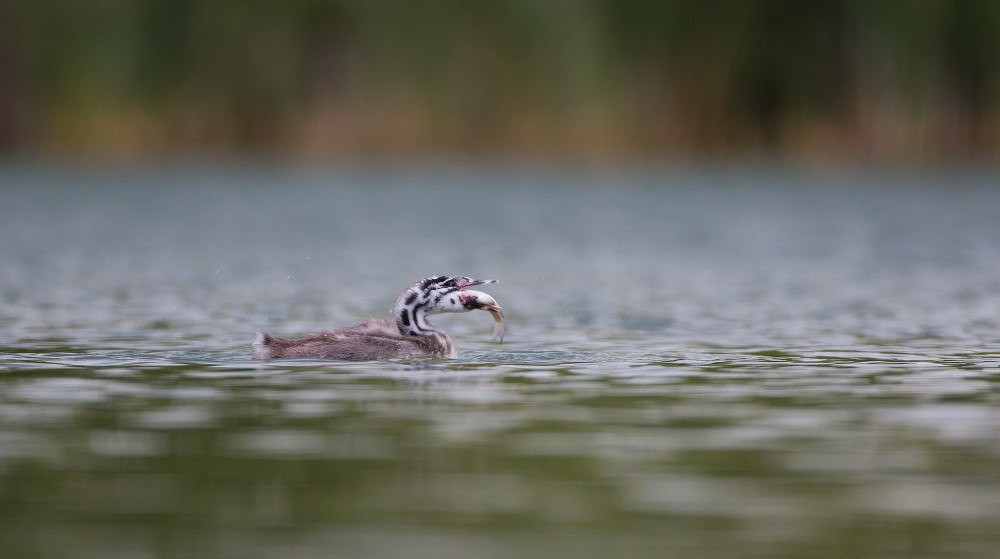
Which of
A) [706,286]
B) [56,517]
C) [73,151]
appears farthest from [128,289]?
[73,151]

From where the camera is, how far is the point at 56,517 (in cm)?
827

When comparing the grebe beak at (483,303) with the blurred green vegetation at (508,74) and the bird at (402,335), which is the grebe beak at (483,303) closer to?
the bird at (402,335)

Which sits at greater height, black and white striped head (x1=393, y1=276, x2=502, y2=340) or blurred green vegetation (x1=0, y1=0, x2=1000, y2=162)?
blurred green vegetation (x1=0, y1=0, x2=1000, y2=162)

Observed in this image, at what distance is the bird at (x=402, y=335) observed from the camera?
1455cm

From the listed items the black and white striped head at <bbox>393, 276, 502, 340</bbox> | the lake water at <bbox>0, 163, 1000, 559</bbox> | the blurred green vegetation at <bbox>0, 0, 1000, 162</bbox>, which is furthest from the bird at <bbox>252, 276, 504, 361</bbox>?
the blurred green vegetation at <bbox>0, 0, 1000, 162</bbox>

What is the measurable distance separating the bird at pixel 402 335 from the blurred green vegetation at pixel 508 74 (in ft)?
107

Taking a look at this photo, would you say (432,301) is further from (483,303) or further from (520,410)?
(520,410)

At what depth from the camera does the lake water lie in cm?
803

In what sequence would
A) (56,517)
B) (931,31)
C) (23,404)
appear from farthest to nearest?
1. (931,31)
2. (23,404)
3. (56,517)

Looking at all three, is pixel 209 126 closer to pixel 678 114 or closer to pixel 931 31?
pixel 678 114

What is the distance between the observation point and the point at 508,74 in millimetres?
48250

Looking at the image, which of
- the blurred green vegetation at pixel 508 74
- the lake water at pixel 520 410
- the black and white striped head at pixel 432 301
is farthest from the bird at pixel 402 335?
the blurred green vegetation at pixel 508 74

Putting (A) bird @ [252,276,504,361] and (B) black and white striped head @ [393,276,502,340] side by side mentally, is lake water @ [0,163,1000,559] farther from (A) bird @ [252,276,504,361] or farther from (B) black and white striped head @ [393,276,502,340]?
(B) black and white striped head @ [393,276,502,340]

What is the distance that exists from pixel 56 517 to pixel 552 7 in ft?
134
